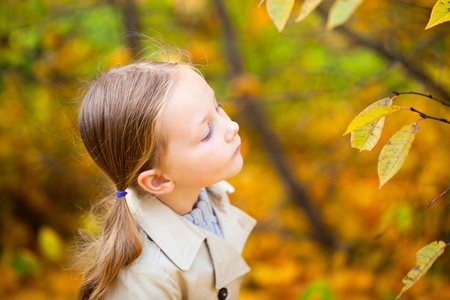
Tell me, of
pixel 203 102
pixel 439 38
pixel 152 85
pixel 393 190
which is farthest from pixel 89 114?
pixel 393 190

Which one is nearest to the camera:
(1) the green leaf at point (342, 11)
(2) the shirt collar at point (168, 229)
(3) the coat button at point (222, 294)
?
(1) the green leaf at point (342, 11)

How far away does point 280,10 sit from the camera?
954mm

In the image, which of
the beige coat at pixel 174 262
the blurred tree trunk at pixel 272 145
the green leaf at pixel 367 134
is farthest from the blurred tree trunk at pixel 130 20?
the green leaf at pixel 367 134

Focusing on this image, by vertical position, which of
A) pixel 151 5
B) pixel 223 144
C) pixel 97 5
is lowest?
pixel 223 144

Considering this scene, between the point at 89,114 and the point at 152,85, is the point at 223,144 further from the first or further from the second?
the point at 89,114

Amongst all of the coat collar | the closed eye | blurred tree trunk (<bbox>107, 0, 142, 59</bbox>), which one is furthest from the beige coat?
blurred tree trunk (<bbox>107, 0, 142, 59</bbox>)

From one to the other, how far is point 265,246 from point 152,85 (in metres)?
2.17

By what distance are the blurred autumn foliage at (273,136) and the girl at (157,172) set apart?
76 cm

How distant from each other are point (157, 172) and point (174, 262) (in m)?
0.26

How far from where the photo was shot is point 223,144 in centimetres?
118

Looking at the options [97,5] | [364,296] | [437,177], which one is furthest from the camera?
[97,5]

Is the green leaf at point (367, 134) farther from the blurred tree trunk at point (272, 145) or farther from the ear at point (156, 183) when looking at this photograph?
the blurred tree trunk at point (272, 145)

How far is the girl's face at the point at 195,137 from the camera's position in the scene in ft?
3.76

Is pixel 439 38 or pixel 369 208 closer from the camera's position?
pixel 439 38
